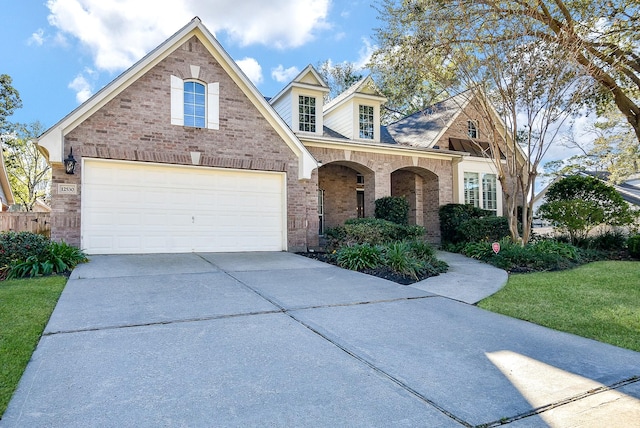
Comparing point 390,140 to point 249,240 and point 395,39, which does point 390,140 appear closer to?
point 395,39

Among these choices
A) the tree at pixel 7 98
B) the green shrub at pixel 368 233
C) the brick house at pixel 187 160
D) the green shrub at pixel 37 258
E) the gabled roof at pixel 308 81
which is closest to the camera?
the green shrub at pixel 37 258

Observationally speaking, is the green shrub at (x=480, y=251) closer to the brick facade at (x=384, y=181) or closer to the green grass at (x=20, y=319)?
the brick facade at (x=384, y=181)

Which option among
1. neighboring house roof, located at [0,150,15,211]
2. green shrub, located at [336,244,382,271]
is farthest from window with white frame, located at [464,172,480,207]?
neighboring house roof, located at [0,150,15,211]

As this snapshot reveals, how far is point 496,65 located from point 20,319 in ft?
37.4

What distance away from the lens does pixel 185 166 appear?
10.7 metres

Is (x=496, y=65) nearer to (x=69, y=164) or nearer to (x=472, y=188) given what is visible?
(x=472, y=188)

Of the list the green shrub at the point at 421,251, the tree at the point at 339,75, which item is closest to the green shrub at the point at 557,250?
the green shrub at the point at 421,251

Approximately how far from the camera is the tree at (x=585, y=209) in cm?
1290

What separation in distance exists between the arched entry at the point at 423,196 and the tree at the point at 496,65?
14.4 feet

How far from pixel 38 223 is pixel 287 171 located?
28.2 ft

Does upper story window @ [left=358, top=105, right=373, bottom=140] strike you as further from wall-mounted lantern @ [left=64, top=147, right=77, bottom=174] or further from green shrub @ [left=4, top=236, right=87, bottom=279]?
green shrub @ [left=4, top=236, right=87, bottom=279]

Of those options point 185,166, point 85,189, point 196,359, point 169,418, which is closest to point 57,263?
point 85,189

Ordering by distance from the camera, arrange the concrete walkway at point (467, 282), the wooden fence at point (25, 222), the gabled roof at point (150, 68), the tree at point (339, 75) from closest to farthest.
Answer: the concrete walkway at point (467, 282) → the gabled roof at point (150, 68) → the wooden fence at point (25, 222) → the tree at point (339, 75)

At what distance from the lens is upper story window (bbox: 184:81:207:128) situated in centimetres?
1084
